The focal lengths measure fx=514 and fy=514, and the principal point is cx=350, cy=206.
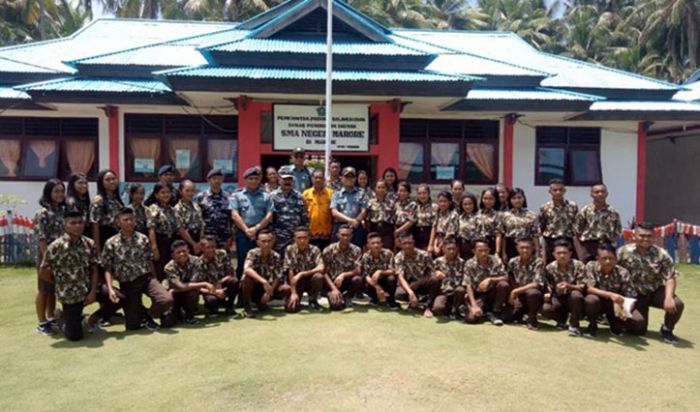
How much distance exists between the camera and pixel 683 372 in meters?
4.33

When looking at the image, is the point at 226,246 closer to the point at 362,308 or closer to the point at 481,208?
the point at 362,308

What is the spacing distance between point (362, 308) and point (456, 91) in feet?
15.9

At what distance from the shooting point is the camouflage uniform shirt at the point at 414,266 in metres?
6.18

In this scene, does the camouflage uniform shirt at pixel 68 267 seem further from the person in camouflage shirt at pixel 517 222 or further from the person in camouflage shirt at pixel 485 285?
the person in camouflage shirt at pixel 517 222

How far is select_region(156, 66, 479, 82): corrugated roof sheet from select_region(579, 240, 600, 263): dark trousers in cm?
403

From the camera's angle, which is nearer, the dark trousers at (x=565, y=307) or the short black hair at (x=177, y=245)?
the dark trousers at (x=565, y=307)

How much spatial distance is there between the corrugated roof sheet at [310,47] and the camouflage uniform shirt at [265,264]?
16.3ft

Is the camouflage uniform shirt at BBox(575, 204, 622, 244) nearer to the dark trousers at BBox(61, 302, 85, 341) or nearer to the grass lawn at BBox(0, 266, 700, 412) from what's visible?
the grass lawn at BBox(0, 266, 700, 412)

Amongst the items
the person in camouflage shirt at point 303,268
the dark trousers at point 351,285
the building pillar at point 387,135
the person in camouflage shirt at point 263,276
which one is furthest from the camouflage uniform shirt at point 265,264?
the building pillar at point 387,135

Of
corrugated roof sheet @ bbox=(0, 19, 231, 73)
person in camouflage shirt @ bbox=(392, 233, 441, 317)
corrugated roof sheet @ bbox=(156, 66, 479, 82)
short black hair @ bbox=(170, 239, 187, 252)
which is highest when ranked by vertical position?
corrugated roof sheet @ bbox=(0, 19, 231, 73)

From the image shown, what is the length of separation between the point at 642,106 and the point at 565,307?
782cm

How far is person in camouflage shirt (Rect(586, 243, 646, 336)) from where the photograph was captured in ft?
17.3

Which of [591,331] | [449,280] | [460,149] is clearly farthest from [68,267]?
[460,149]

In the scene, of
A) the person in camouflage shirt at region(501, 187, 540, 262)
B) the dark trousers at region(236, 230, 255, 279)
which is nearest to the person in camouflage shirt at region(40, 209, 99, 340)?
the dark trousers at region(236, 230, 255, 279)
